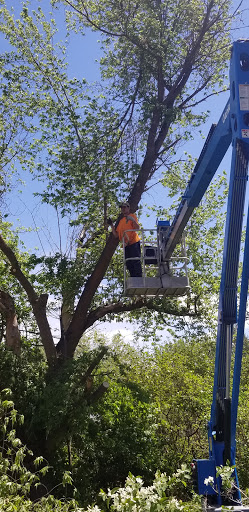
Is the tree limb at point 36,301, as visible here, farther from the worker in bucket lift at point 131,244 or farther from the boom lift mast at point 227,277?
the boom lift mast at point 227,277

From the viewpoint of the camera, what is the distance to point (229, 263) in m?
Answer: 7.72

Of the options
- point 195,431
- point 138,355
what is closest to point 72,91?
point 138,355

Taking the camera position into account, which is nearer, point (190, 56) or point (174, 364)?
point (190, 56)

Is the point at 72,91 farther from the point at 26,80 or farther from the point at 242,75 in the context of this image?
the point at 242,75

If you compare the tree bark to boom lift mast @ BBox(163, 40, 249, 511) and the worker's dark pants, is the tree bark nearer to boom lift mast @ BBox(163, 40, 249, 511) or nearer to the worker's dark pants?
the worker's dark pants

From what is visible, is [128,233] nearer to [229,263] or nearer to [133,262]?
[133,262]

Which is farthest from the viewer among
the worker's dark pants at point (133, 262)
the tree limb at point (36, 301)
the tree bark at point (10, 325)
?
the tree bark at point (10, 325)

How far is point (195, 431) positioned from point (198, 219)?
269 inches

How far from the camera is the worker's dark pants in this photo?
10148 millimetres

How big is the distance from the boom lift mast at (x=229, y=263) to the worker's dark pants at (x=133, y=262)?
5.66ft

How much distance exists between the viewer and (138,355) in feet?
58.1

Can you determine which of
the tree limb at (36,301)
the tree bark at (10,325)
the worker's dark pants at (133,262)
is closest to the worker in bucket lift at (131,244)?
the worker's dark pants at (133,262)

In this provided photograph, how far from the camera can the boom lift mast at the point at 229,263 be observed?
23.6 feet

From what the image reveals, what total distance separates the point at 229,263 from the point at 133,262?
2.81 metres
